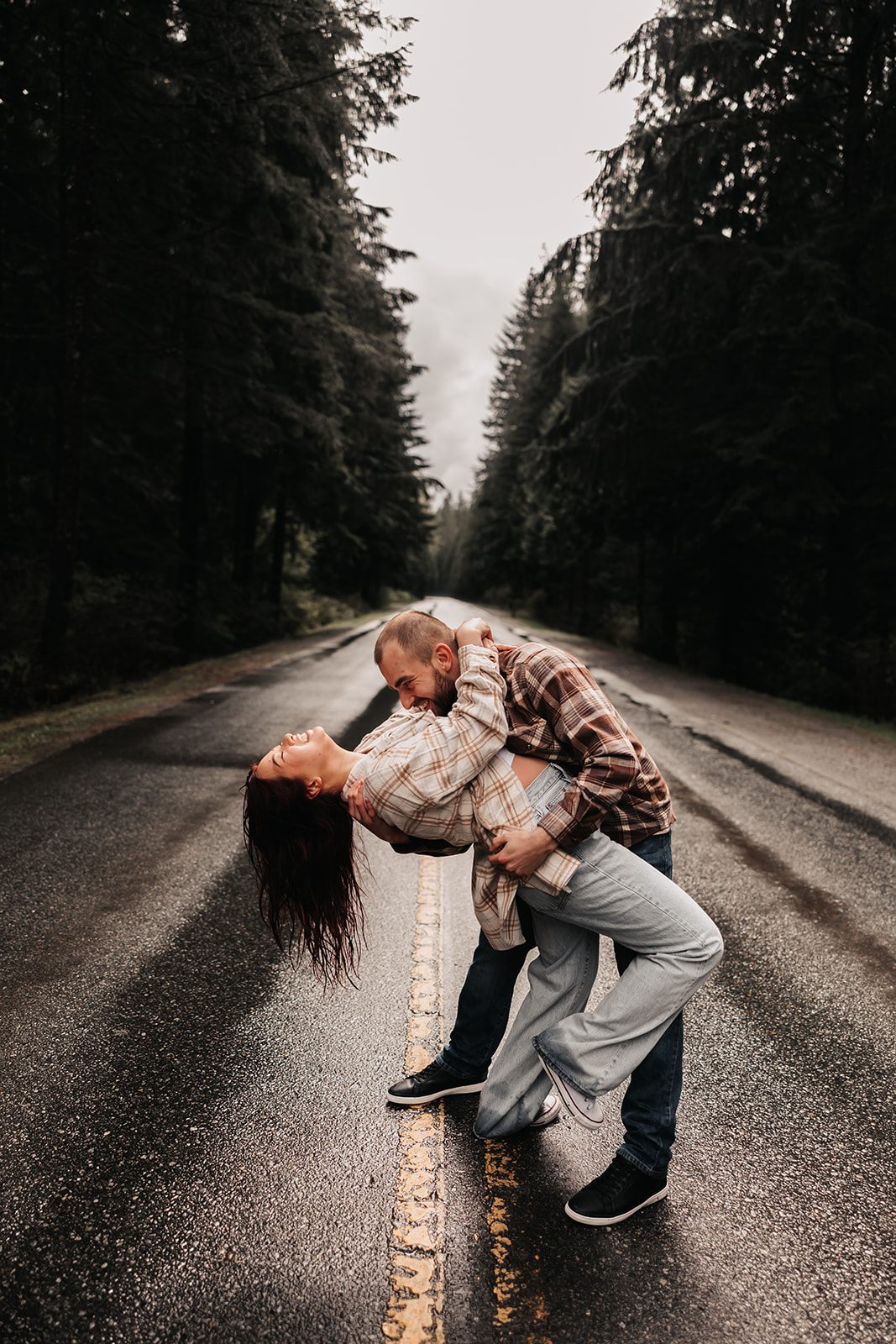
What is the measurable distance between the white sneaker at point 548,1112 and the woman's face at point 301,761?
5.04ft

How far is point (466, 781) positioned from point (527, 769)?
0.24 meters

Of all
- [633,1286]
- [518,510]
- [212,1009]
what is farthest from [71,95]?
[518,510]

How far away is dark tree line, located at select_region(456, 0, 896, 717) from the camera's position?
14.3 m

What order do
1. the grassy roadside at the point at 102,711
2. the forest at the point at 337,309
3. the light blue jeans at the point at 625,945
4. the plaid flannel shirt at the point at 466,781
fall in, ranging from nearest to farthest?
the plaid flannel shirt at the point at 466,781 → the light blue jeans at the point at 625,945 → the grassy roadside at the point at 102,711 → the forest at the point at 337,309

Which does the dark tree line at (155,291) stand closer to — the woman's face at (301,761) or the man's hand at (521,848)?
the woman's face at (301,761)

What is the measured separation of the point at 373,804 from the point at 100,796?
18.2ft

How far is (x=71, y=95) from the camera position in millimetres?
11633

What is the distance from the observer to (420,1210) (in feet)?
7.79

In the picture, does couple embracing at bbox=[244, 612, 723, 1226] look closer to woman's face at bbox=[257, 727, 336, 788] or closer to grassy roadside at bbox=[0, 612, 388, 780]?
woman's face at bbox=[257, 727, 336, 788]

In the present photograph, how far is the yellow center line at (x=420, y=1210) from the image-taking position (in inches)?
78.4

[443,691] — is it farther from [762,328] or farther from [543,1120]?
[762,328]

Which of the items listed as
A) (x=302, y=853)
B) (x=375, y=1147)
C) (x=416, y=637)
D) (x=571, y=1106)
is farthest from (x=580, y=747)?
(x=375, y=1147)

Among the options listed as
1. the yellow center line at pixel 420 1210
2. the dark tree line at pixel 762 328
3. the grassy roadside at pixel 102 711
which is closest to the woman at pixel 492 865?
the yellow center line at pixel 420 1210

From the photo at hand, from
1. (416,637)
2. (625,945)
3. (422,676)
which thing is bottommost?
(625,945)
